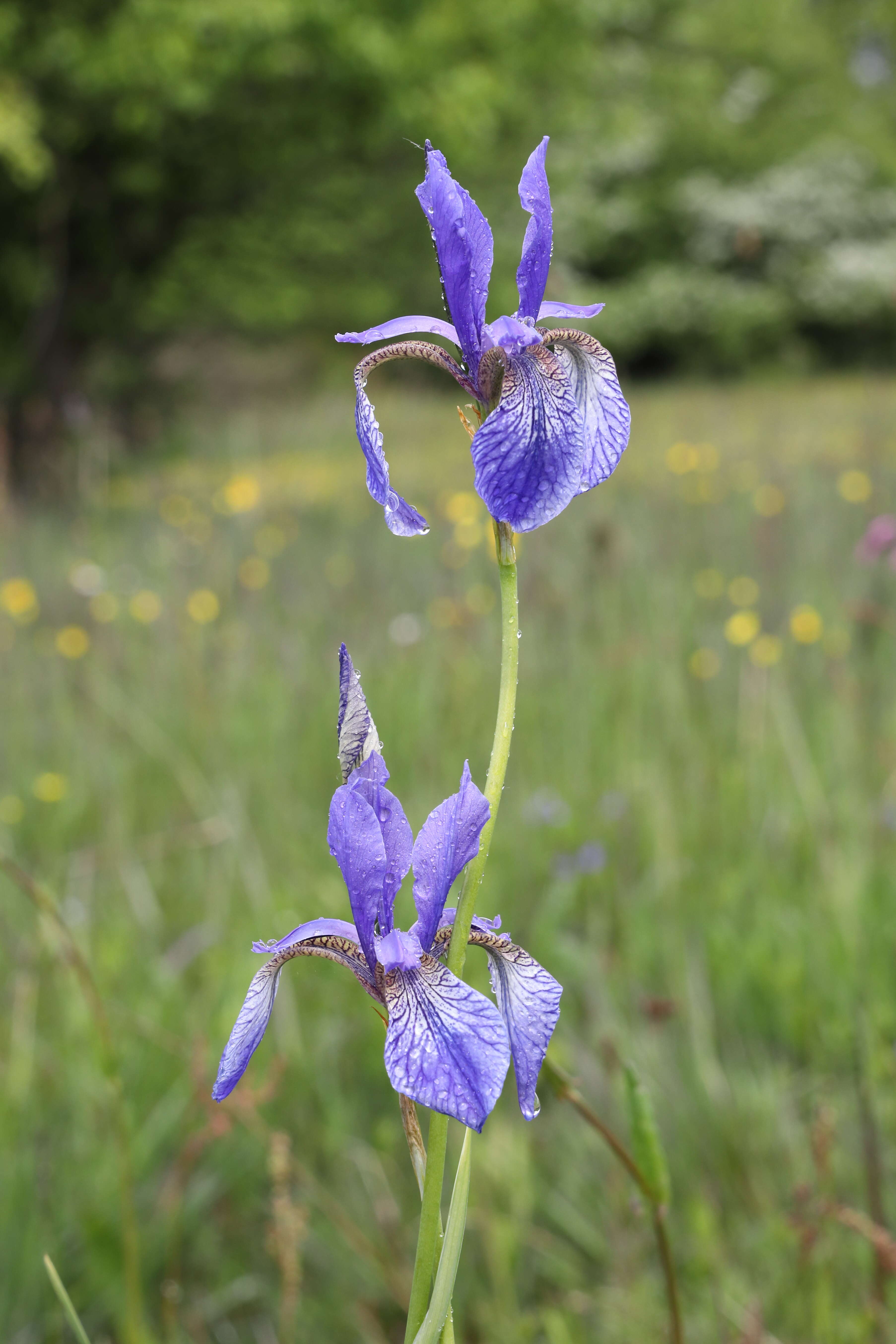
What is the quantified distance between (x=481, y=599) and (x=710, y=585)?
84 centimetres

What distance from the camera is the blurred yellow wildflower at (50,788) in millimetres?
2820

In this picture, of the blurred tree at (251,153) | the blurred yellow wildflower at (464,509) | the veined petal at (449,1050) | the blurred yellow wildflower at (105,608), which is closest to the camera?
the veined petal at (449,1050)

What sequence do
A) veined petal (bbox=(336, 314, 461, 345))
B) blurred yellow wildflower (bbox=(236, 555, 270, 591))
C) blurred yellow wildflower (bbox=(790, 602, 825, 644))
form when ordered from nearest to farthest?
veined petal (bbox=(336, 314, 461, 345))
blurred yellow wildflower (bbox=(790, 602, 825, 644))
blurred yellow wildflower (bbox=(236, 555, 270, 591))

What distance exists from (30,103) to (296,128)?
2.01m

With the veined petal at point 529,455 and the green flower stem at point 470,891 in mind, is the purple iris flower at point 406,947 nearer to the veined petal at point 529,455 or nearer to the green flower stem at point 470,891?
the green flower stem at point 470,891

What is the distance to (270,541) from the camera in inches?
206

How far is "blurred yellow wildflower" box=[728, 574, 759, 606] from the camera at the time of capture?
12.7 ft

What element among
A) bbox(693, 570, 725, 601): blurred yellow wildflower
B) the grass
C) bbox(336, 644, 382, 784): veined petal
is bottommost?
the grass

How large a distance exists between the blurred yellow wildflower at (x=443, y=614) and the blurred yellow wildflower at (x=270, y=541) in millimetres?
1317

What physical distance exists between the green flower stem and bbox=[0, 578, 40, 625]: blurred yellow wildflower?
384cm

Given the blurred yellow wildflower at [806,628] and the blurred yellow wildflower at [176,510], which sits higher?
the blurred yellow wildflower at [176,510]

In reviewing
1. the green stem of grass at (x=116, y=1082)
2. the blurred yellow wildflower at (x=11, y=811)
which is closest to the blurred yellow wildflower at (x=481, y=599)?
the blurred yellow wildflower at (x=11, y=811)

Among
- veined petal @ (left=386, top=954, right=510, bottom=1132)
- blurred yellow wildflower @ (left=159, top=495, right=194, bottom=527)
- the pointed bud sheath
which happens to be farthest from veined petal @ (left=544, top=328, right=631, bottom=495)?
blurred yellow wildflower @ (left=159, top=495, right=194, bottom=527)

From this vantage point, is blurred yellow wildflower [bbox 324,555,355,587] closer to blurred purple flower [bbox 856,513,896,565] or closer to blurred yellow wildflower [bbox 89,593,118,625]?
blurred yellow wildflower [bbox 89,593,118,625]
